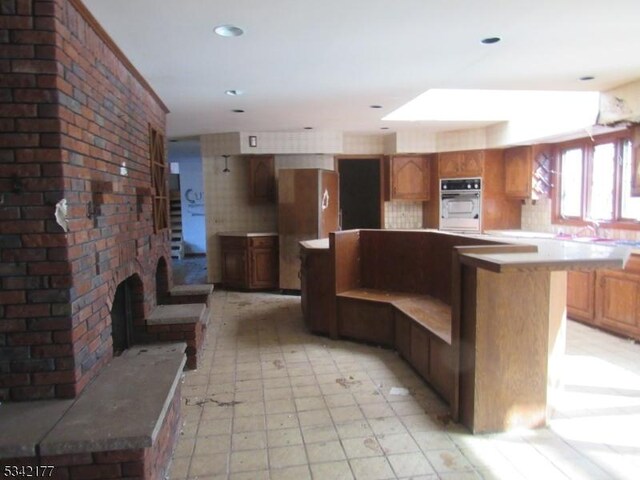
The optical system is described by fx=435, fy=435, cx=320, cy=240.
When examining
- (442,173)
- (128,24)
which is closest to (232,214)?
(442,173)

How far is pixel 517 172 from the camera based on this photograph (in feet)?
20.6

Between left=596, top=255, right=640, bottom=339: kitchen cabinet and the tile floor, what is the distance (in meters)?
0.25

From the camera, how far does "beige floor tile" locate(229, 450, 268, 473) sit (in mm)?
2338

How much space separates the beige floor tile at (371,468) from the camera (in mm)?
2248

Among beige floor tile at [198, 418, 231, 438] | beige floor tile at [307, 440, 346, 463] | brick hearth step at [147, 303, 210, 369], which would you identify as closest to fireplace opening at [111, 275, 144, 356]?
brick hearth step at [147, 303, 210, 369]

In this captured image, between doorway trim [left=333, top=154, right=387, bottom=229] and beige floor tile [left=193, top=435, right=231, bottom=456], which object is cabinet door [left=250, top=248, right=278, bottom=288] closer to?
doorway trim [left=333, top=154, right=387, bottom=229]

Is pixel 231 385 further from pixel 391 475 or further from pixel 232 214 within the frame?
pixel 232 214

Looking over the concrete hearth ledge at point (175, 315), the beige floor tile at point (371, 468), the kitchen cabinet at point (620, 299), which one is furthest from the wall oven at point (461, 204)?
the beige floor tile at point (371, 468)

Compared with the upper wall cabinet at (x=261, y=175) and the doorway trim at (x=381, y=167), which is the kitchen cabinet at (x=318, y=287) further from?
the doorway trim at (x=381, y=167)

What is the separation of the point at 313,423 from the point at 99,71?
2.58m

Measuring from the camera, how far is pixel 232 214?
23.3 ft

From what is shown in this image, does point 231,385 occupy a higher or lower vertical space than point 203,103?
lower

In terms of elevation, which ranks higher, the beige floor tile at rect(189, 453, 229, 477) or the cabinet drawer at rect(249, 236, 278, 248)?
the cabinet drawer at rect(249, 236, 278, 248)

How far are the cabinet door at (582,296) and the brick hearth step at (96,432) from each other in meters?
4.34
